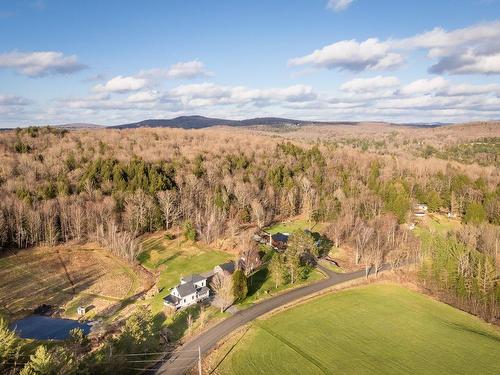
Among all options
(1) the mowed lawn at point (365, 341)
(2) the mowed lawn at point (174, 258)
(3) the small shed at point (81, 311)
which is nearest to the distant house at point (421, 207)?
(1) the mowed lawn at point (365, 341)

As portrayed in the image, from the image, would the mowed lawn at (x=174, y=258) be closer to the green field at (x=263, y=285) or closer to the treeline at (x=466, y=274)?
the green field at (x=263, y=285)

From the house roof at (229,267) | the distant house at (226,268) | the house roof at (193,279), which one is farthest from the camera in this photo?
the house roof at (229,267)

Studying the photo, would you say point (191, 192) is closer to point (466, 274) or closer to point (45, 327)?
point (45, 327)

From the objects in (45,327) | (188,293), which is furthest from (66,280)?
(188,293)

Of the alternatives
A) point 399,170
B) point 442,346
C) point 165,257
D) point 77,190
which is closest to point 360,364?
point 442,346

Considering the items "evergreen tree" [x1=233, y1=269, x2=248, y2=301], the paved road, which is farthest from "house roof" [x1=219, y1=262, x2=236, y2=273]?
the paved road

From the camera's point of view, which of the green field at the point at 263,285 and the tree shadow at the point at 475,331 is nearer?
the tree shadow at the point at 475,331
